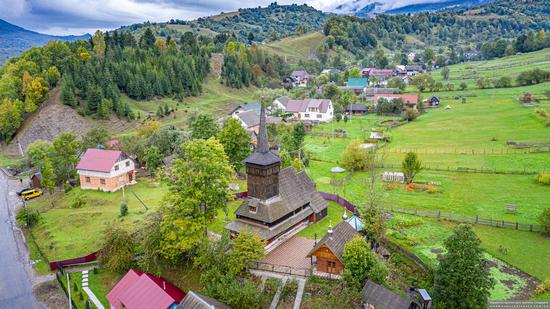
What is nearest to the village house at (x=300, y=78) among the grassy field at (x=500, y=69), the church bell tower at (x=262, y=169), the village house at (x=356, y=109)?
the grassy field at (x=500, y=69)

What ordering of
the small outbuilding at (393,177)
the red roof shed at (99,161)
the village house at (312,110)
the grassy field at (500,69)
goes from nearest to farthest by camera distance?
the small outbuilding at (393,177)
the red roof shed at (99,161)
the village house at (312,110)
the grassy field at (500,69)

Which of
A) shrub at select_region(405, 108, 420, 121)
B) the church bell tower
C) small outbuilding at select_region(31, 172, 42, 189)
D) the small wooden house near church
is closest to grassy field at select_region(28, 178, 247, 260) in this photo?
small outbuilding at select_region(31, 172, 42, 189)

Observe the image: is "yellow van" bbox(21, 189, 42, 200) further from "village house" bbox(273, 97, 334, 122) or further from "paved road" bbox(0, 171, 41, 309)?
"village house" bbox(273, 97, 334, 122)

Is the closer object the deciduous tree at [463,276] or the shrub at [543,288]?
the deciduous tree at [463,276]

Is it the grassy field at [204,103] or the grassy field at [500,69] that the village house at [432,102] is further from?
the grassy field at [204,103]

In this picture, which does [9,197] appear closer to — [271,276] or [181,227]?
[181,227]

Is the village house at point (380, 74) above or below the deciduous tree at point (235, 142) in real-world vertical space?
above
